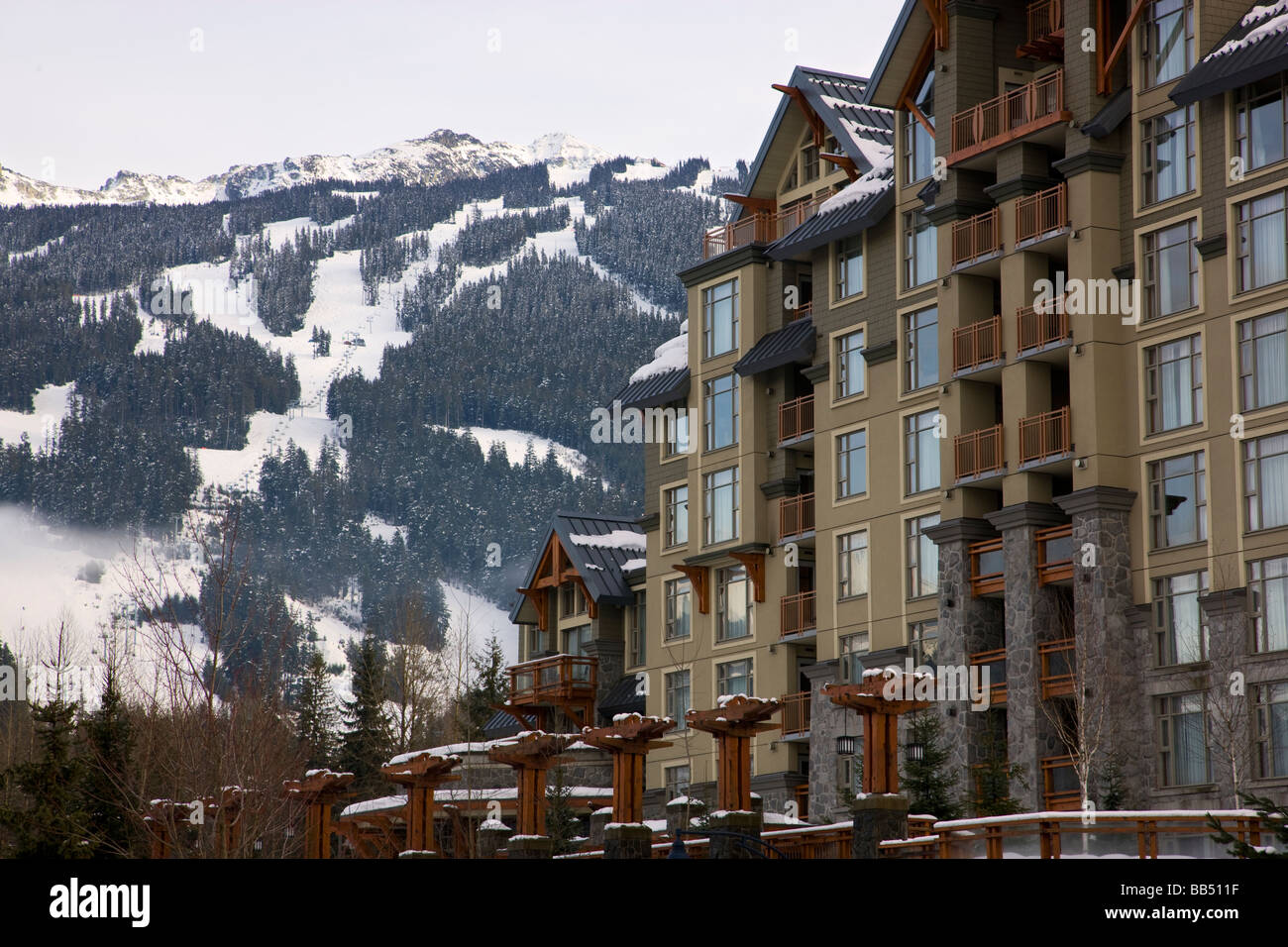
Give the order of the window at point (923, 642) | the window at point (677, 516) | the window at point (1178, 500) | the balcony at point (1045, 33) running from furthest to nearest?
the window at point (677, 516) → the window at point (923, 642) → the balcony at point (1045, 33) → the window at point (1178, 500)

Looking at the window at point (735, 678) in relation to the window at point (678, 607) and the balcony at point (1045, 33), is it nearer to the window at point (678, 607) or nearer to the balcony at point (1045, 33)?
the window at point (678, 607)

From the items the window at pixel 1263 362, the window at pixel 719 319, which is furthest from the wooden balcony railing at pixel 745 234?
the window at pixel 1263 362

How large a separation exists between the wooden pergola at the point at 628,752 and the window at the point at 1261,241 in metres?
16.1

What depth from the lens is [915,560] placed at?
49375mm

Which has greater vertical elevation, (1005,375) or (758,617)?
(1005,375)

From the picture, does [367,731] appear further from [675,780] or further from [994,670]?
[994,670]

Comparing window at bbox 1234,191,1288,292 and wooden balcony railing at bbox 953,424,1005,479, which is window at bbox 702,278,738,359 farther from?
window at bbox 1234,191,1288,292

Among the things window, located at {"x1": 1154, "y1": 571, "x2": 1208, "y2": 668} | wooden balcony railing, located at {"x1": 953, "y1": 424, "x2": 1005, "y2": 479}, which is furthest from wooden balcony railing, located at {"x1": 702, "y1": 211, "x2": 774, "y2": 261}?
window, located at {"x1": 1154, "y1": 571, "x2": 1208, "y2": 668}

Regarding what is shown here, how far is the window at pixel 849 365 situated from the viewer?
52.2m

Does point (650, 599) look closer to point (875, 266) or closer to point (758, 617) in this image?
point (758, 617)

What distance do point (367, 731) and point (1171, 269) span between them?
1768 inches

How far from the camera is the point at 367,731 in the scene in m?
77.6
